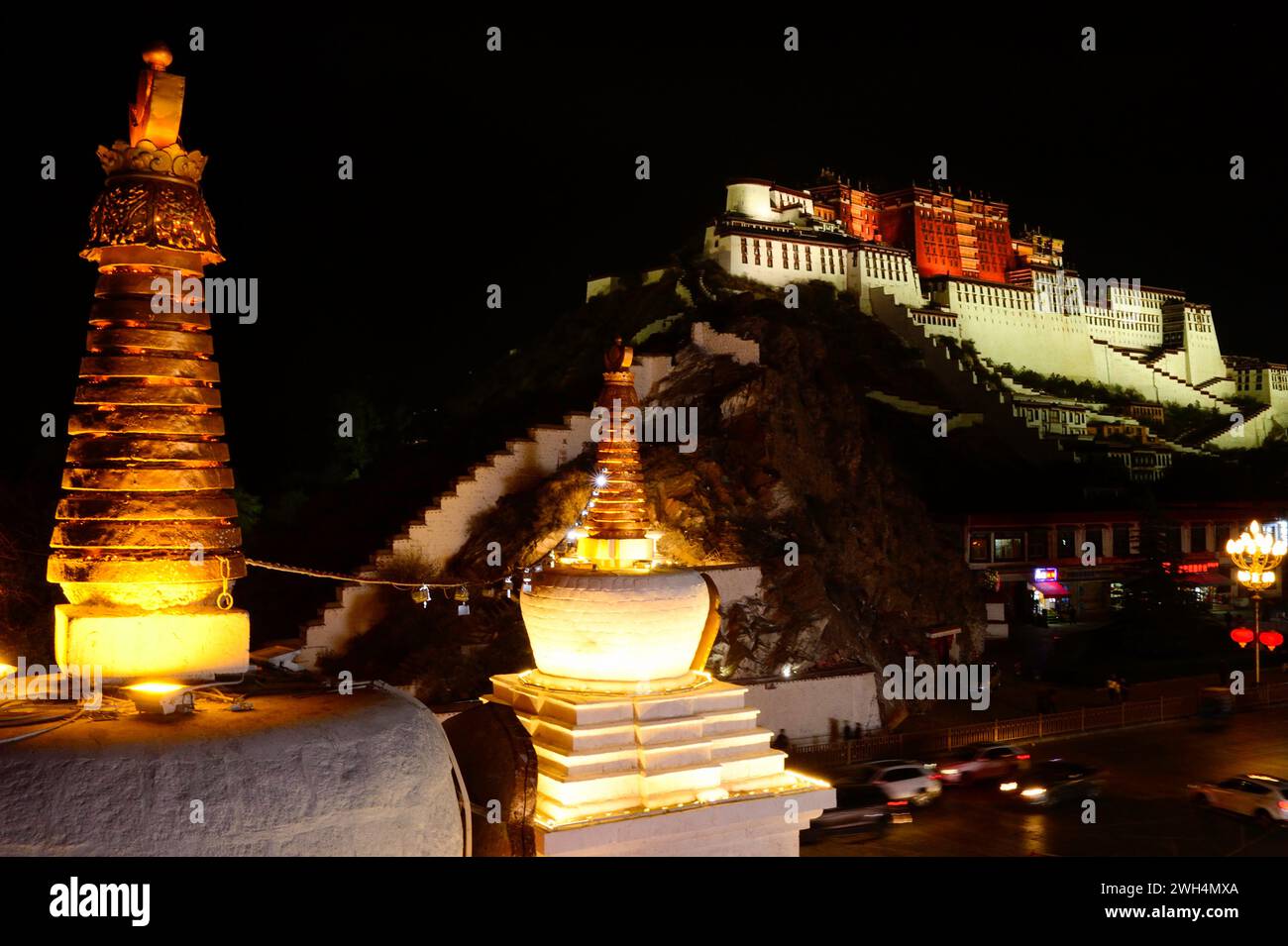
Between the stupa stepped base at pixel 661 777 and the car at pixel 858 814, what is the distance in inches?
306

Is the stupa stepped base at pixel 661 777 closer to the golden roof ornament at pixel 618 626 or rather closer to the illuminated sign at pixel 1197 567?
the golden roof ornament at pixel 618 626

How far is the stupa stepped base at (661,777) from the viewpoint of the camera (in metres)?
13.3

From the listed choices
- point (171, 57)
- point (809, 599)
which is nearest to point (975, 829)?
point (809, 599)

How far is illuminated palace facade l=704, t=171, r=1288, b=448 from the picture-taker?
75.9 metres

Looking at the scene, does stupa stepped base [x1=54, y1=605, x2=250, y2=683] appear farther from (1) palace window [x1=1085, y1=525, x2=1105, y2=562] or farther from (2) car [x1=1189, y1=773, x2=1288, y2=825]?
(1) palace window [x1=1085, y1=525, x2=1105, y2=562]

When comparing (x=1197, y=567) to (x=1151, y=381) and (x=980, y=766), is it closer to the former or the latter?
(x=980, y=766)

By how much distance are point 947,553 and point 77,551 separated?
36.0 metres

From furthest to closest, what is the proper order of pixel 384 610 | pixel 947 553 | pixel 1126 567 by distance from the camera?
pixel 1126 567 < pixel 947 553 < pixel 384 610

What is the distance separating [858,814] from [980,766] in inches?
187

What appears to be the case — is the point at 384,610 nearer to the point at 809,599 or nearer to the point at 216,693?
the point at 809,599

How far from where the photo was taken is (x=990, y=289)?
8375 centimetres

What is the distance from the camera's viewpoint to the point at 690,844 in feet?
44.8

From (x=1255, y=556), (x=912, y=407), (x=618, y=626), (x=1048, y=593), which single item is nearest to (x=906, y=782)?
(x=618, y=626)

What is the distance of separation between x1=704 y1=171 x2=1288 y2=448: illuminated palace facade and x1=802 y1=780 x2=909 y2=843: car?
2014 inches
